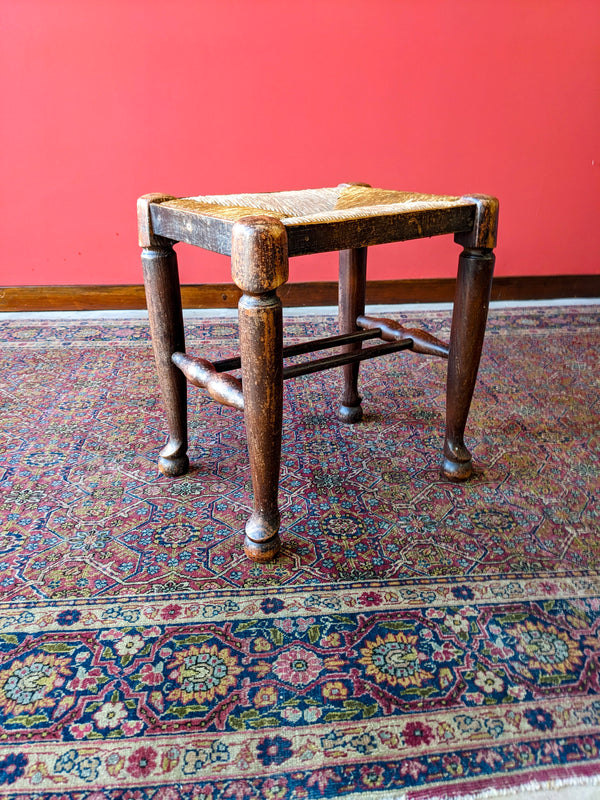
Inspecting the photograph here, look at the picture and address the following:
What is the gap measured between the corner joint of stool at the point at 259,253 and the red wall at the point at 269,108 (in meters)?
2.00

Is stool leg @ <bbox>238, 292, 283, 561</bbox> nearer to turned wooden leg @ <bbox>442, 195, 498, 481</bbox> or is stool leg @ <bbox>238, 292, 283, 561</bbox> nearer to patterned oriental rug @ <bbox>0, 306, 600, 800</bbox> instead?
patterned oriental rug @ <bbox>0, 306, 600, 800</bbox>

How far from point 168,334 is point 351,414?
0.66 m

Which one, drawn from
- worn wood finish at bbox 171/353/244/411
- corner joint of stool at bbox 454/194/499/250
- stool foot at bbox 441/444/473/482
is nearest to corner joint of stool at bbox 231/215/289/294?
worn wood finish at bbox 171/353/244/411

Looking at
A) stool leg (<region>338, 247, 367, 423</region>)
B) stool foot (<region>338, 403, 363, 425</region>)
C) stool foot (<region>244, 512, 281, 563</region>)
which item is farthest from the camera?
stool foot (<region>338, 403, 363, 425</region>)

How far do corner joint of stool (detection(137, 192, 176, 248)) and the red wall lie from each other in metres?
1.63

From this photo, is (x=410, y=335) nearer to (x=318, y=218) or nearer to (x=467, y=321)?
(x=467, y=321)

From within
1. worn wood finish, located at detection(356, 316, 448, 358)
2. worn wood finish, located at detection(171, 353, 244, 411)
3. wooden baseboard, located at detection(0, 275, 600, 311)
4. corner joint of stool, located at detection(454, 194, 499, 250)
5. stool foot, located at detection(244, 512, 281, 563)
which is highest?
corner joint of stool, located at detection(454, 194, 499, 250)

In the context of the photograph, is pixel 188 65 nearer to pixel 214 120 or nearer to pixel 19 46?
pixel 214 120

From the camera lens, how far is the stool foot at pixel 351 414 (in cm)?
182

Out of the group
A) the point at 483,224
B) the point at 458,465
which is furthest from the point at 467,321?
the point at 458,465

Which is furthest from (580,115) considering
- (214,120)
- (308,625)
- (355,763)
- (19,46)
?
(355,763)

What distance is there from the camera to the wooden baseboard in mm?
2906

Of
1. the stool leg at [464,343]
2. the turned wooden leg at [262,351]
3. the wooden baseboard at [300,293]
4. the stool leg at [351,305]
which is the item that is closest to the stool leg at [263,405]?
the turned wooden leg at [262,351]

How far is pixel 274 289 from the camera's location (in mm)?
1038
